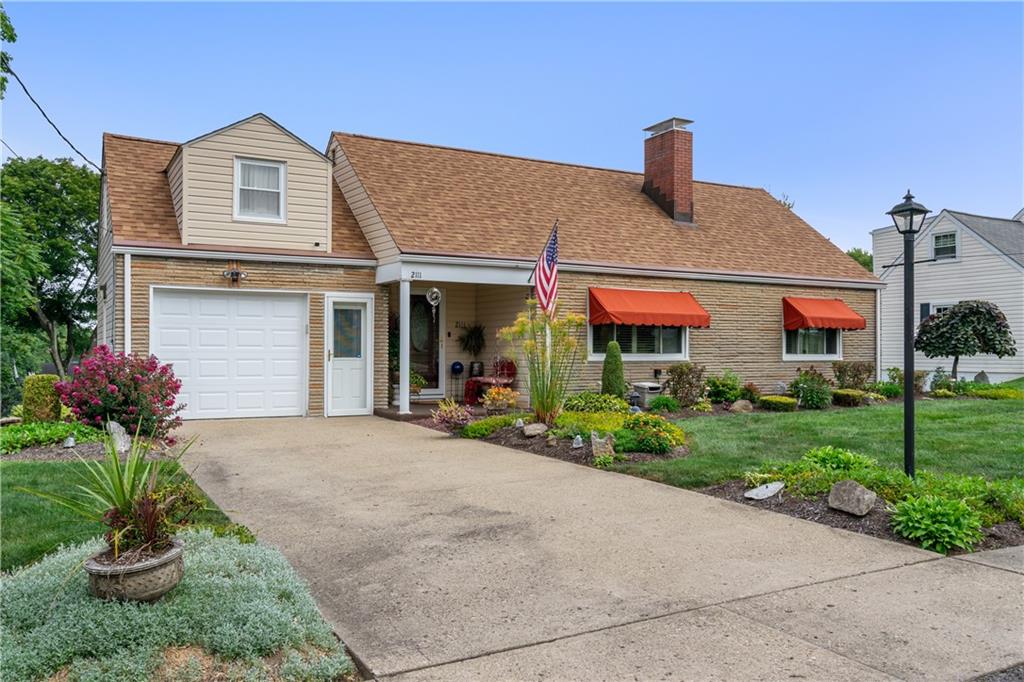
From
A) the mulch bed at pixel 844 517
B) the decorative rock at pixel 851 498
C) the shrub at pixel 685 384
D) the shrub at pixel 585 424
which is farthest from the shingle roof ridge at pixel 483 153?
the decorative rock at pixel 851 498

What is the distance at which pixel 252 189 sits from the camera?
14.0 meters

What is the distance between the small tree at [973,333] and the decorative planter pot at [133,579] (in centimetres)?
2293

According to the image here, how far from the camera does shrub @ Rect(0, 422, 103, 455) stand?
30.5 feet

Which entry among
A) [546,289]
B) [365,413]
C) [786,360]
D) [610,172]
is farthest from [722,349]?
[365,413]

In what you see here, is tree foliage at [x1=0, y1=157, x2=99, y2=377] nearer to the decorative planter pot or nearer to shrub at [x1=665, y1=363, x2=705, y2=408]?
shrub at [x1=665, y1=363, x2=705, y2=408]

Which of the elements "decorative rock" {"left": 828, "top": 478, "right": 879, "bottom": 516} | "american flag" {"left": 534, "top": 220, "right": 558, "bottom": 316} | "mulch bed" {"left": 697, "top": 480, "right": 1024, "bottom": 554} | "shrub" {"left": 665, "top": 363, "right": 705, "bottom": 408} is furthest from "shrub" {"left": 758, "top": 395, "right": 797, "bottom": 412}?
"decorative rock" {"left": 828, "top": 478, "right": 879, "bottom": 516}

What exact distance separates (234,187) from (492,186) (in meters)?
6.30

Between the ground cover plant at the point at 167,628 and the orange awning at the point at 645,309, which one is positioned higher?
the orange awning at the point at 645,309

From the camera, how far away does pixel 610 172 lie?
816 inches

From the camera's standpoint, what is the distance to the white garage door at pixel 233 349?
1320 cm

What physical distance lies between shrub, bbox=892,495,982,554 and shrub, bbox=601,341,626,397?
29.3 ft

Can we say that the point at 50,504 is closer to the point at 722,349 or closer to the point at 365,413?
the point at 365,413

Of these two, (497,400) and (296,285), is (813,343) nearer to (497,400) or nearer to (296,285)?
(497,400)

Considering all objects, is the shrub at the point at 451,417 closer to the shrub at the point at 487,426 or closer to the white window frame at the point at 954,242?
the shrub at the point at 487,426
